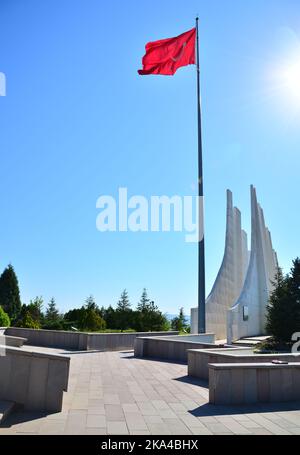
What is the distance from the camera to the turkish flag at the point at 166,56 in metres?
17.0

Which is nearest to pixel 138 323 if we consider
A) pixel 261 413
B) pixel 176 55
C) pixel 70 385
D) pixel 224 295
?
pixel 224 295

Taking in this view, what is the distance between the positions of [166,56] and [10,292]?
4078 cm

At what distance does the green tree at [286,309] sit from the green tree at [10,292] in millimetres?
A: 37808

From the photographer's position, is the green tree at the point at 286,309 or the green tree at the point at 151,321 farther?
the green tree at the point at 151,321

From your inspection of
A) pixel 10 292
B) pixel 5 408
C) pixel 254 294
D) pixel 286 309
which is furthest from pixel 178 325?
pixel 5 408

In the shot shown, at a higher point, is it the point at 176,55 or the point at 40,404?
the point at 176,55

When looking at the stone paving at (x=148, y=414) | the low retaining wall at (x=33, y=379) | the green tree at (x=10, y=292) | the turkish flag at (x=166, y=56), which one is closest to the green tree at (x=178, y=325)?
the turkish flag at (x=166, y=56)

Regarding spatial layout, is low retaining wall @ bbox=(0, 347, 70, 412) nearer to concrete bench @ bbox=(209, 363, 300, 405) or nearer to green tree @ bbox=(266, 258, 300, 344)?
concrete bench @ bbox=(209, 363, 300, 405)

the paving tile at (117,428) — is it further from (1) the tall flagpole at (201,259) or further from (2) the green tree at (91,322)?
(2) the green tree at (91,322)

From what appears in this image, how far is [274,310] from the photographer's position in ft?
61.3

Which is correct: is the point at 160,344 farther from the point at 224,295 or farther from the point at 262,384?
the point at 224,295
